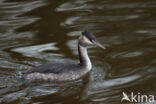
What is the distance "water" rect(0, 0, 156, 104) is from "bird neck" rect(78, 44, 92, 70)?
17 centimetres

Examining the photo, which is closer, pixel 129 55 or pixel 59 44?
pixel 129 55

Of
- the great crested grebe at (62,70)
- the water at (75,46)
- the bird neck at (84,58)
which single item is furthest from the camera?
the bird neck at (84,58)

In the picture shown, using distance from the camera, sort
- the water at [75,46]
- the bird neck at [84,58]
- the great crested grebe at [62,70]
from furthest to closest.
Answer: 1. the bird neck at [84,58]
2. the great crested grebe at [62,70]
3. the water at [75,46]

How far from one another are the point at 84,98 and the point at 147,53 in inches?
89.3

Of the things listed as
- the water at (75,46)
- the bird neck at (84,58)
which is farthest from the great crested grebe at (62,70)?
the water at (75,46)

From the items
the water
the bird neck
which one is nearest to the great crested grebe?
the bird neck

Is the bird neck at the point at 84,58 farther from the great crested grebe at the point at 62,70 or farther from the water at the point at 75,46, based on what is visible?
the water at the point at 75,46

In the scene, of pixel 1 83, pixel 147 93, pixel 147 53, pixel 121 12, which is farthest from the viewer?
pixel 121 12

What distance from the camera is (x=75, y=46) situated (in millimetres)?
10758

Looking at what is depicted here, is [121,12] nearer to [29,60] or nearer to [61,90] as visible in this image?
[29,60]

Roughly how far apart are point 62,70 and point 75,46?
1.59 metres

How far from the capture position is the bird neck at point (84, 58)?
9.58 metres

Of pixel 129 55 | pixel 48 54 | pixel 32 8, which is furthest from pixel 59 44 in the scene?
pixel 32 8

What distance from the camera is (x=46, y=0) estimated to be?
534 inches
